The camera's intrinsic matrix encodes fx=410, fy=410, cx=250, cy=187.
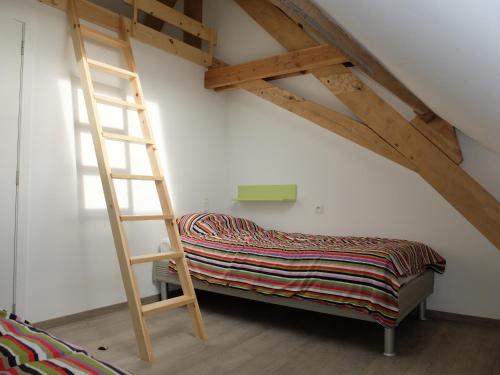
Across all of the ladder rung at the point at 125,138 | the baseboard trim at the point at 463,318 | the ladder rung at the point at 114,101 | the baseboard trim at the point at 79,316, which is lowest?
the baseboard trim at the point at 79,316

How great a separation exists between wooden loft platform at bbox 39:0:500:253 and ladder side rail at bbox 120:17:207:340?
343 mm

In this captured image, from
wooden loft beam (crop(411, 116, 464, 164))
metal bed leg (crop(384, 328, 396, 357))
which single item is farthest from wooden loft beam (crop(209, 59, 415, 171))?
metal bed leg (crop(384, 328, 396, 357))

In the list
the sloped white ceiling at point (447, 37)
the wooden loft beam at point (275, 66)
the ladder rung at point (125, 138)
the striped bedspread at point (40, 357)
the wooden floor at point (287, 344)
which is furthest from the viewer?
the wooden loft beam at point (275, 66)

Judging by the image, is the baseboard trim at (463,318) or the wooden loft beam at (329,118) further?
the wooden loft beam at (329,118)

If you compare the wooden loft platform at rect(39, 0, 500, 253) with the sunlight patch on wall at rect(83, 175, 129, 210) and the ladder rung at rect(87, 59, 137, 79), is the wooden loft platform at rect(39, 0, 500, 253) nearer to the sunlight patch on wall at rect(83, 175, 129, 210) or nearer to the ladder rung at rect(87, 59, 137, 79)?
the ladder rung at rect(87, 59, 137, 79)

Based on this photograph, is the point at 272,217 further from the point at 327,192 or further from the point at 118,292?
the point at 118,292

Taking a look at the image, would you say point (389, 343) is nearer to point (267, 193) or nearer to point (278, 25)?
point (267, 193)

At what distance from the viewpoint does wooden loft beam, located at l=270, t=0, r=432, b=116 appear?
207 cm

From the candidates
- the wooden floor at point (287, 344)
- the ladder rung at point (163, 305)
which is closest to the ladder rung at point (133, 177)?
the ladder rung at point (163, 305)

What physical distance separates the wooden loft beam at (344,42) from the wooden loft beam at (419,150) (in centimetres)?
24

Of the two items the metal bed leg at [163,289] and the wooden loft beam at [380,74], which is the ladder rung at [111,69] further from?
the metal bed leg at [163,289]

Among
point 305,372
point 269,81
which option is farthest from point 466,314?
point 269,81

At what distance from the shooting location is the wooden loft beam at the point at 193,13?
4.41 meters

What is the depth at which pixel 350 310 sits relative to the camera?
2.62 m
